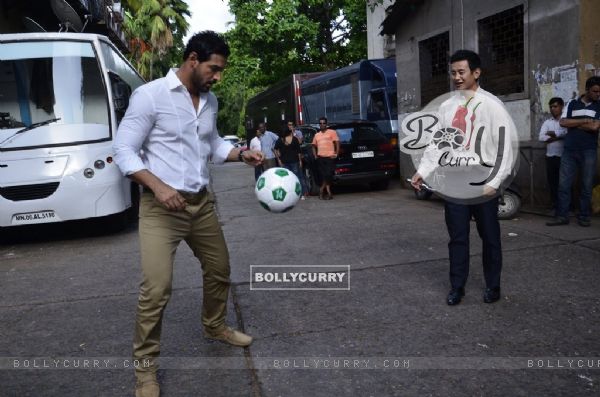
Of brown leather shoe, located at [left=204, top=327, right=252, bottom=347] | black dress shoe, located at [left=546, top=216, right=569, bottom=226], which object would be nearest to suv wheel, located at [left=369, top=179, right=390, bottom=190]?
black dress shoe, located at [left=546, top=216, right=569, bottom=226]

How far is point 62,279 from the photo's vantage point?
5664mm

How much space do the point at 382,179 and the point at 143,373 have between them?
10148mm

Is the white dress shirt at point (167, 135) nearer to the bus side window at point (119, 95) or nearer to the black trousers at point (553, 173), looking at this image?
the bus side window at point (119, 95)

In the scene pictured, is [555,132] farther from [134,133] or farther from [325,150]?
[134,133]

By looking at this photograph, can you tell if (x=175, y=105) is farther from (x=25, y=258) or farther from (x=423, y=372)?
(x=25, y=258)

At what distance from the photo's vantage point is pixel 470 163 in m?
4.11

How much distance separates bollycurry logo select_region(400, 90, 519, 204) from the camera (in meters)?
4.02

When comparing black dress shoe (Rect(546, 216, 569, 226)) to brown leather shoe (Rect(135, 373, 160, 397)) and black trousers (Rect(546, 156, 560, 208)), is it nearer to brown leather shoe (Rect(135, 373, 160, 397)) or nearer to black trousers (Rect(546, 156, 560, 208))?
black trousers (Rect(546, 156, 560, 208))

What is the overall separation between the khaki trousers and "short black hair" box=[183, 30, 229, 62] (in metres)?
0.81

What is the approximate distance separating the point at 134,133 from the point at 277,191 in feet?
4.17

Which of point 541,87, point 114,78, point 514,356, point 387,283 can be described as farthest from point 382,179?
point 514,356

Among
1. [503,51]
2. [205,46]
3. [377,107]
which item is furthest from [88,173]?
[377,107]

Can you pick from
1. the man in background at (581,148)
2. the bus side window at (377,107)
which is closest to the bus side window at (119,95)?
the man in background at (581,148)

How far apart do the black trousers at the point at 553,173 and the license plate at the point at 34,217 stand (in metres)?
7.18
